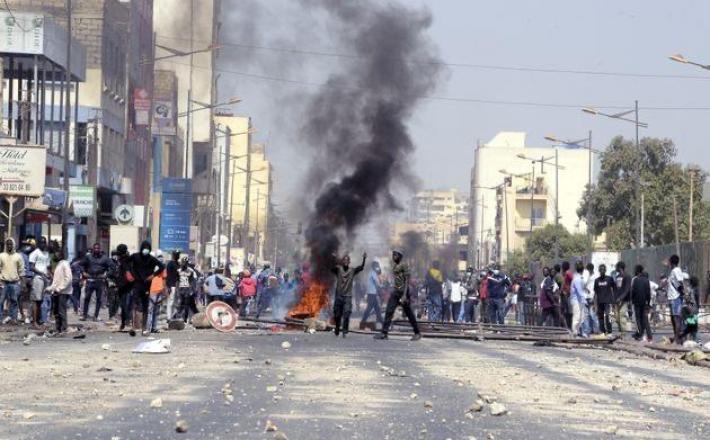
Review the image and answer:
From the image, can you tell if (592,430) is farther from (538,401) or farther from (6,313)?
(6,313)

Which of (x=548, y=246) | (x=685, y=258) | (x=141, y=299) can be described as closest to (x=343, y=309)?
(x=141, y=299)

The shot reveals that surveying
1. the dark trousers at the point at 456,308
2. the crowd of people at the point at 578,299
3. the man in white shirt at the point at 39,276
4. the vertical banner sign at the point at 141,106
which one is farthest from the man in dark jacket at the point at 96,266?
the vertical banner sign at the point at 141,106

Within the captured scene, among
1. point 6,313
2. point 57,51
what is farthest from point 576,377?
point 57,51

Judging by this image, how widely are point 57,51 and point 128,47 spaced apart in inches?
912

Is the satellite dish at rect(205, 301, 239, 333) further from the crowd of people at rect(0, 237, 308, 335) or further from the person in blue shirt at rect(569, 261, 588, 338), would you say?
the person in blue shirt at rect(569, 261, 588, 338)

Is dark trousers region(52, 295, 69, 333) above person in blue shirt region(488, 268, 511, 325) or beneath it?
beneath

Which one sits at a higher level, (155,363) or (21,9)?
(21,9)

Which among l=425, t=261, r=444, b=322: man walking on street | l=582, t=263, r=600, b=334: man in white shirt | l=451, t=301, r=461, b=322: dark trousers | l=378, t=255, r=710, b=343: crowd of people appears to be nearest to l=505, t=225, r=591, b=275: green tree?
l=378, t=255, r=710, b=343: crowd of people

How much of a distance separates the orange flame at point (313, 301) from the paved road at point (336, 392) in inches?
315

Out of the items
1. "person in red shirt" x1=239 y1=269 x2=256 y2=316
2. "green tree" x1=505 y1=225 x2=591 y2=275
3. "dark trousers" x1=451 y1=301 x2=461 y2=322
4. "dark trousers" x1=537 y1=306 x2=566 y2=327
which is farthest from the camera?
"green tree" x1=505 y1=225 x2=591 y2=275

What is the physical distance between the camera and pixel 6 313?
→ 35.3 meters

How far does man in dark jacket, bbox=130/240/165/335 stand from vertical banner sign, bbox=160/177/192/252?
135 feet

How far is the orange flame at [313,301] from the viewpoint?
3456 centimetres

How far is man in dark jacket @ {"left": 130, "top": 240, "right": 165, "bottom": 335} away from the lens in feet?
A: 94.0
